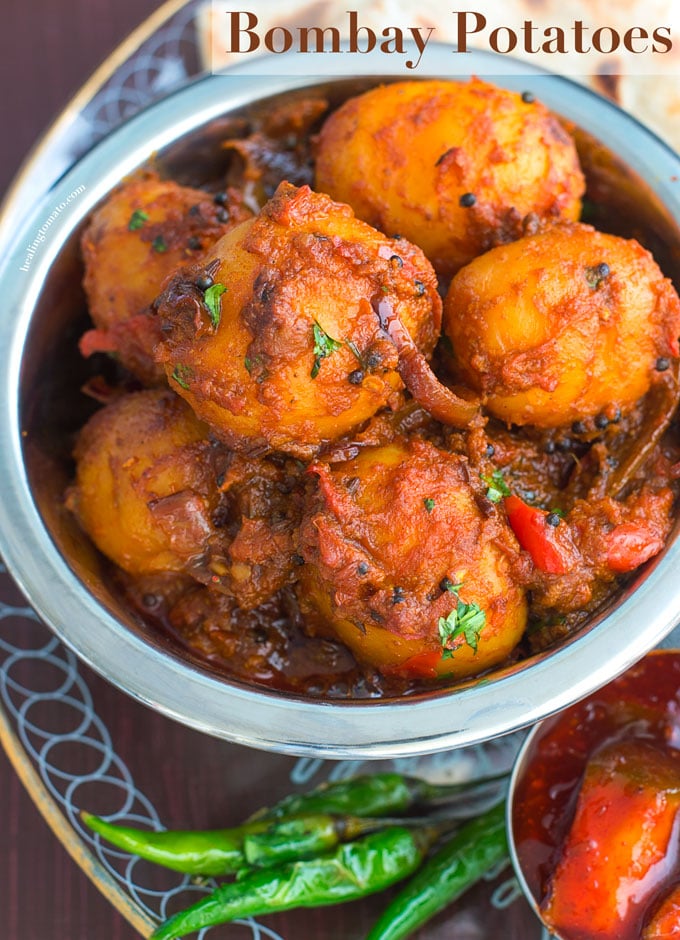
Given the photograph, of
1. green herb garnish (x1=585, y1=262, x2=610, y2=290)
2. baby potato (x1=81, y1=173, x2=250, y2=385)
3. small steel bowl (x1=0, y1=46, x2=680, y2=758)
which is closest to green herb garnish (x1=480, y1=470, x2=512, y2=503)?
small steel bowl (x1=0, y1=46, x2=680, y2=758)

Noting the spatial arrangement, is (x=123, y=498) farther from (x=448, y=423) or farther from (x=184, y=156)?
(x=184, y=156)

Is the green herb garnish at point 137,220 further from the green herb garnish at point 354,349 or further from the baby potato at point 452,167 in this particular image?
the green herb garnish at point 354,349

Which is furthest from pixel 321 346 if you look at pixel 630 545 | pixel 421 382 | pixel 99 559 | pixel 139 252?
pixel 99 559

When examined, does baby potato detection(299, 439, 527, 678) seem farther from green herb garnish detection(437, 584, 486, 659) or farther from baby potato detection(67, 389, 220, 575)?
baby potato detection(67, 389, 220, 575)

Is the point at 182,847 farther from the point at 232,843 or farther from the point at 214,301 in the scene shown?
the point at 214,301

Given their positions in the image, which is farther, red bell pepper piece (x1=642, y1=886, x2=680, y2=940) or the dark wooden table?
the dark wooden table

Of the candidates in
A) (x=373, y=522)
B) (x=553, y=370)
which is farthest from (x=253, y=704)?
(x=553, y=370)

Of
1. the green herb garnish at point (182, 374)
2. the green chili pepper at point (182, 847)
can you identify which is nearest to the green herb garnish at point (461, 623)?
the green herb garnish at point (182, 374)
